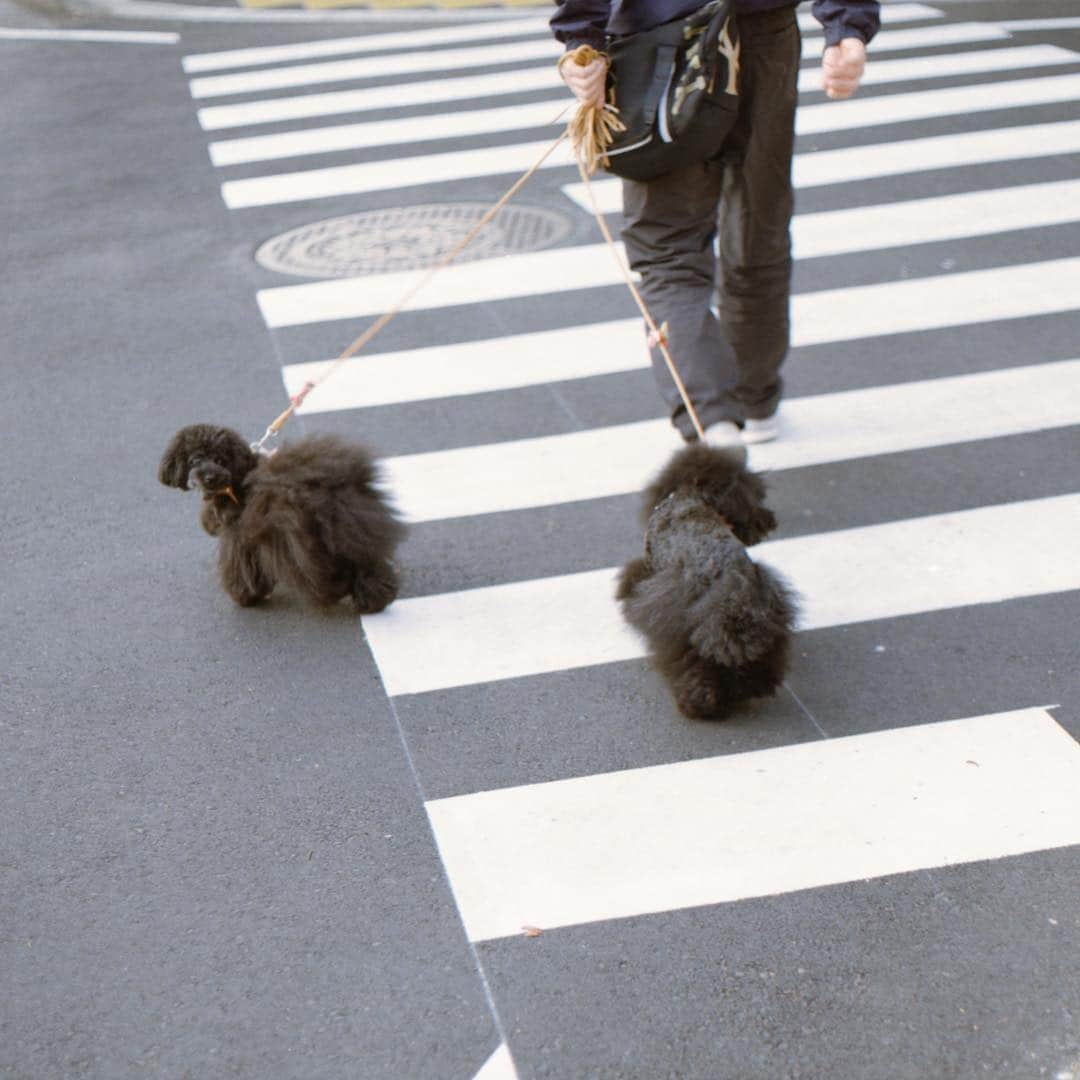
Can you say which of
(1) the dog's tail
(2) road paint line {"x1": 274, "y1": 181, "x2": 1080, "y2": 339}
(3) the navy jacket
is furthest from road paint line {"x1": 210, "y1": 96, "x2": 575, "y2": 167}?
(1) the dog's tail

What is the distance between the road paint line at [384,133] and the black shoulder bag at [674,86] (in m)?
5.31

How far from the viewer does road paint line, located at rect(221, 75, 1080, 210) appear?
850cm

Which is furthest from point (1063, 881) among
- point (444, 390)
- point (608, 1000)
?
point (444, 390)

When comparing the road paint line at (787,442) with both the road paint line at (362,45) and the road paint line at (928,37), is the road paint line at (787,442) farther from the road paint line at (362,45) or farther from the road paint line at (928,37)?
the road paint line at (362,45)

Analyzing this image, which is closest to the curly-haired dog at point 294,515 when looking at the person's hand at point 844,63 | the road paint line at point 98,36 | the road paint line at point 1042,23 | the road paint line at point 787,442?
the road paint line at point 787,442

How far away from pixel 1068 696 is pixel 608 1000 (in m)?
1.54

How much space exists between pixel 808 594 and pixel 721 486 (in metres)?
0.68

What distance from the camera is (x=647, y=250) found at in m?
4.36

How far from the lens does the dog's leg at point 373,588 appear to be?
4242mm

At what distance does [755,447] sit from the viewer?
17.0ft

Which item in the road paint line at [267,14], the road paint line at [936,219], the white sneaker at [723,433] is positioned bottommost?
the road paint line at [936,219]

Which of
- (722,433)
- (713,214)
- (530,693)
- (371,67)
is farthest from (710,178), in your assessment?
(371,67)

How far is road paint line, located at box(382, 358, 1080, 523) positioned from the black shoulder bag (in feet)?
4.02

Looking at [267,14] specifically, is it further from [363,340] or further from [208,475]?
[208,475]
